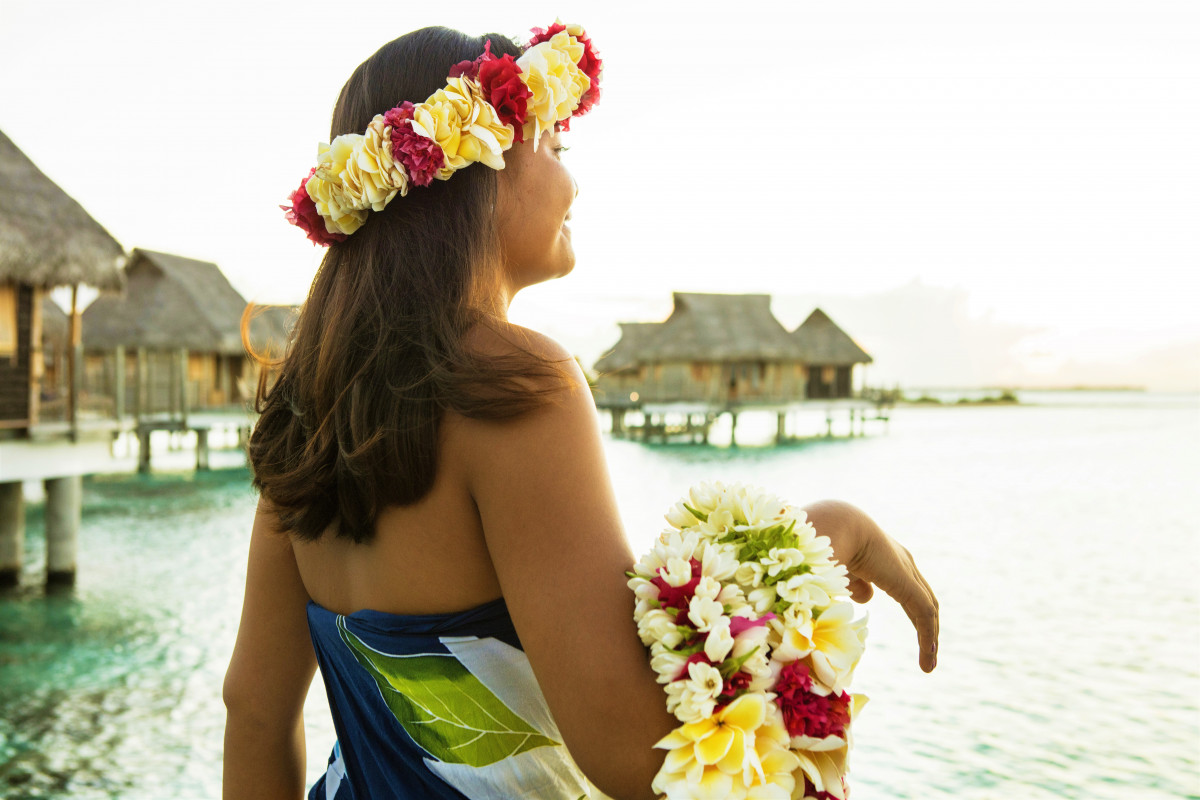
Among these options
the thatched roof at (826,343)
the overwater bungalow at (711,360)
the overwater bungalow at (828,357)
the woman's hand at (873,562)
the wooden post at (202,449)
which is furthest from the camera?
the overwater bungalow at (828,357)

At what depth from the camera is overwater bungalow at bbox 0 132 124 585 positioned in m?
10.1

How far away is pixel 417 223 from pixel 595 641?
1.77ft

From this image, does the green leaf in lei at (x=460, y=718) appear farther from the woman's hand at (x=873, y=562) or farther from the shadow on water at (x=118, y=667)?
the shadow on water at (x=118, y=667)

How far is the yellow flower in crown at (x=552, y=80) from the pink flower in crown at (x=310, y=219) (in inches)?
11.8

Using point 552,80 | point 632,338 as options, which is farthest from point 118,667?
point 632,338

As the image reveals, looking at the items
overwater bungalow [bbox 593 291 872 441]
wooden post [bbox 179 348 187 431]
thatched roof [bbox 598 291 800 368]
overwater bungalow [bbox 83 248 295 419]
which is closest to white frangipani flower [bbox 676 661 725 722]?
wooden post [bbox 179 348 187 431]

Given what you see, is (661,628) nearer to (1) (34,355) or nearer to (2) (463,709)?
(2) (463,709)

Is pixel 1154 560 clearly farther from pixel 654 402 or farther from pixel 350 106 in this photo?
pixel 654 402

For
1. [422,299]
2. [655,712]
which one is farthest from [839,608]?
[422,299]

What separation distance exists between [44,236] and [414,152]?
38.8 ft

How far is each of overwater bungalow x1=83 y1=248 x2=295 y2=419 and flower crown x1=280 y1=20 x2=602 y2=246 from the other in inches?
1059

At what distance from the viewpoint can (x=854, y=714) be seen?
3.41 ft

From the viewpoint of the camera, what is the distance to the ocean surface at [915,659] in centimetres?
622

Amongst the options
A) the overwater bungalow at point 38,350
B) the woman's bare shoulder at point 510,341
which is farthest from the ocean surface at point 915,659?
the overwater bungalow at point 38,350
